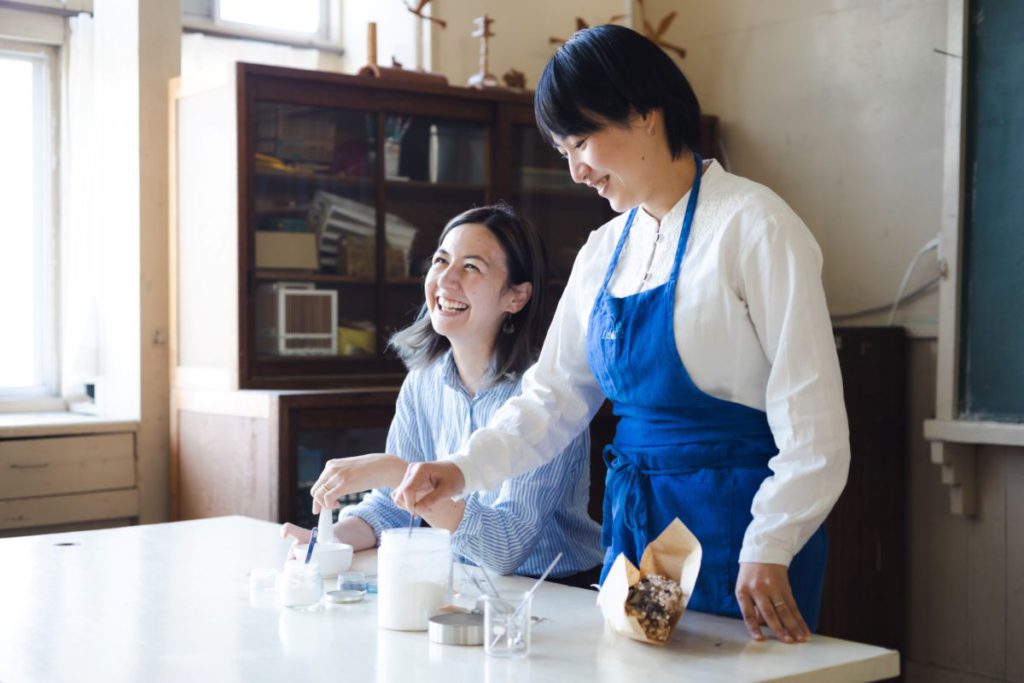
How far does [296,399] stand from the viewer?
3271 mm

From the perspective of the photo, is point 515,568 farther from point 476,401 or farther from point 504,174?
point 504,174

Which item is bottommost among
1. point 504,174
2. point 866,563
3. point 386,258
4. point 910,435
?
point 866,563

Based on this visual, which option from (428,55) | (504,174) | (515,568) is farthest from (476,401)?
(428,55)

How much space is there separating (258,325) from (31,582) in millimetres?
1795

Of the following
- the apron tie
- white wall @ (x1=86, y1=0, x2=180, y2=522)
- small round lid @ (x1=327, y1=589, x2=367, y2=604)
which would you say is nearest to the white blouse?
the apron tie

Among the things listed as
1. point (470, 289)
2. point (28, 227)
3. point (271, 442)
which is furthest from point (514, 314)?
point (28, 227)

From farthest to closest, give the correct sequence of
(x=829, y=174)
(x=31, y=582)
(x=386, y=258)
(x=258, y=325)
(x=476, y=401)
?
(x=829, y=174), (x=386, y=258), (x=258, y=325), (x=476, y=401), (x=31, y=582)

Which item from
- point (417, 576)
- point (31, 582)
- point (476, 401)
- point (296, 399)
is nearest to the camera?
point (417, 576)

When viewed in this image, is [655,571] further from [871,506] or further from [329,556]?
[871,506]

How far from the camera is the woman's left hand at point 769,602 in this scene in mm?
1361

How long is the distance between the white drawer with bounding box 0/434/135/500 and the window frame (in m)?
0.45

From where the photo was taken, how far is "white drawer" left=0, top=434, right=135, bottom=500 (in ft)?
11.1

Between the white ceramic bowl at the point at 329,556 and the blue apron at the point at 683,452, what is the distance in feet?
1.46

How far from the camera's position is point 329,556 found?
181 cm
